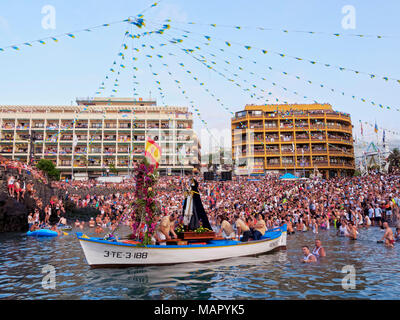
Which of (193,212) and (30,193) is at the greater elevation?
(30,193)

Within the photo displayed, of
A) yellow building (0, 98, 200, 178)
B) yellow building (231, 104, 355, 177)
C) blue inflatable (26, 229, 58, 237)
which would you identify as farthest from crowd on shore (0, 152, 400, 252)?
yellow building (0, 98, 200, 178)

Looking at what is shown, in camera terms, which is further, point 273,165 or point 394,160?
point 394,160

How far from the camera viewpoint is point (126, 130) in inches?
3078

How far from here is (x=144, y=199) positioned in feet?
39.0

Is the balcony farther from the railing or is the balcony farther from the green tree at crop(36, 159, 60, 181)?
the green tree at crop(36, 159, 60, 181)

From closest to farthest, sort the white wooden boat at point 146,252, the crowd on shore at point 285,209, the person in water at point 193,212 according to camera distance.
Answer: the white wooden boat at point 146,252
the person in water at point 193,212
the crowd on shore at point 285,209

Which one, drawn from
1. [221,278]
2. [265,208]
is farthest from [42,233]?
[265,208]

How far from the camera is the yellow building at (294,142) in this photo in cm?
7175

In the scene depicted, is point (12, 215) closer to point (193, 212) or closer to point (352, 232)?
point (193, 212)

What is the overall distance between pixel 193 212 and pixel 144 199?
2.73m

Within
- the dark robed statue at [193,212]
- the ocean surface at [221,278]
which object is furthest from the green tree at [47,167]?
the dark robed statue at [193,212]

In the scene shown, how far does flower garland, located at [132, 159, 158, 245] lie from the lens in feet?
38.7

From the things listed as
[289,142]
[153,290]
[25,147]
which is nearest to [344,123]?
[289,142]

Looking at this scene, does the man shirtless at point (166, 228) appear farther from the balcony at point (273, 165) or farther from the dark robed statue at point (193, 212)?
the balcony at point (273, 165)
